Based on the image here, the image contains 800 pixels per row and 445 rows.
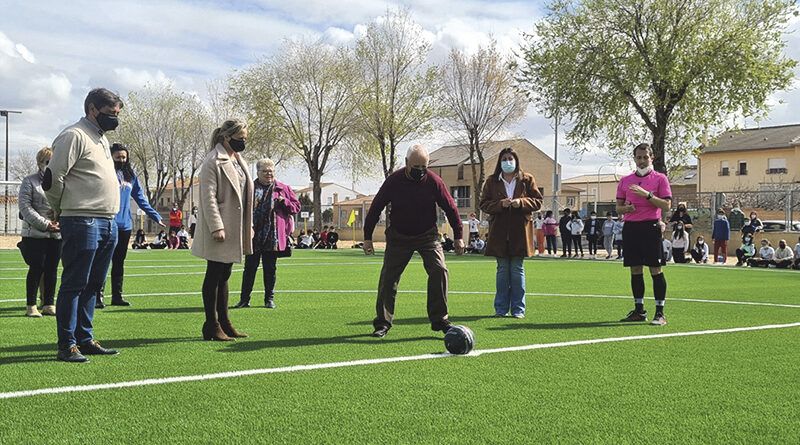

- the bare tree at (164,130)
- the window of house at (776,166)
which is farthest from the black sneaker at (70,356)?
the window of house at (776,166)

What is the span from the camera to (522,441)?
3.97 meters

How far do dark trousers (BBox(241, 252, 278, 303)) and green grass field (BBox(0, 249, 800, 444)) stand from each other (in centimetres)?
54

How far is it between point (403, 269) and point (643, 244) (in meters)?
3.01

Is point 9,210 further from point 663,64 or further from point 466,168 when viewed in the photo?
point 466,168

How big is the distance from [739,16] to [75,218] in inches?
1285

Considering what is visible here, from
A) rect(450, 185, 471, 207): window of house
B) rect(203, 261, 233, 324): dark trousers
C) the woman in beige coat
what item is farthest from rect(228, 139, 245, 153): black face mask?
rect(450, 185, 471, 207): window of house

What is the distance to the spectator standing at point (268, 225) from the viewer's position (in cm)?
1002

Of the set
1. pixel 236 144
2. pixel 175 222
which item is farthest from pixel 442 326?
pixel 175 222

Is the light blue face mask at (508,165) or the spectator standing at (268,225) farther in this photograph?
the spectator standing at (268,225)

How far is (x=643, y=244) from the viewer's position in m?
8.69

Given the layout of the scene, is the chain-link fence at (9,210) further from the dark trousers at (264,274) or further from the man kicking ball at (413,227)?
the man kicking ball at (413,227)

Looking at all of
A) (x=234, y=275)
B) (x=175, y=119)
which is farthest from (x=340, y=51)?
(x=234, y=275)

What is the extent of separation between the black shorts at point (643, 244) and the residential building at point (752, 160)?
64210 mm

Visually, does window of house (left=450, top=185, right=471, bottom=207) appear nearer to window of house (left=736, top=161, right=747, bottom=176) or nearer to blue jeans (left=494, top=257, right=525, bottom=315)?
window of house (left=736, top=161, right=747, bottom=176)
